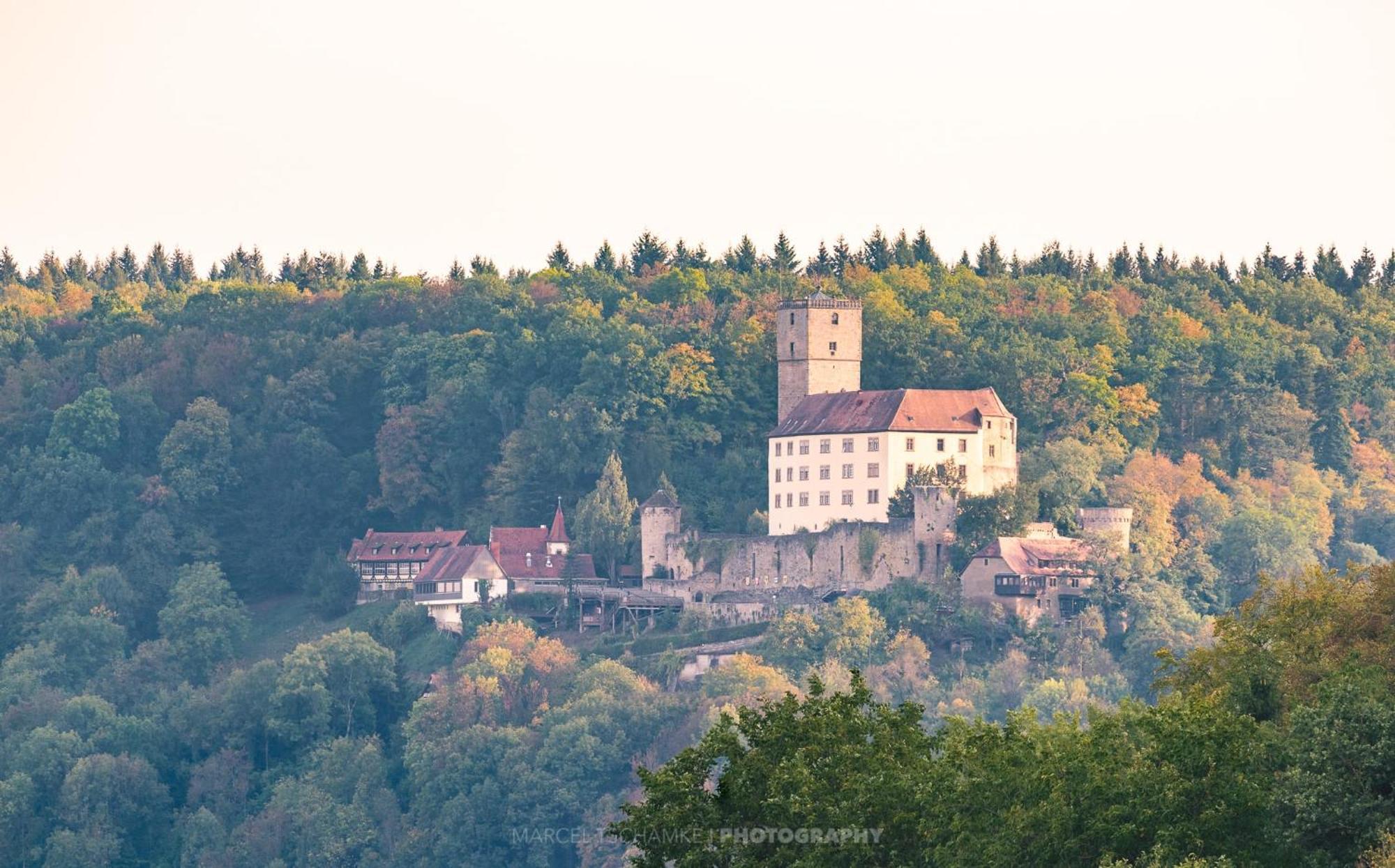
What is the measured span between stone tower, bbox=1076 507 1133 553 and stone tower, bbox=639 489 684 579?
534 inches

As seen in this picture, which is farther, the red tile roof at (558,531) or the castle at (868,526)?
the red tile roof at (558,531)

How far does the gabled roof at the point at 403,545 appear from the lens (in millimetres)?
127312

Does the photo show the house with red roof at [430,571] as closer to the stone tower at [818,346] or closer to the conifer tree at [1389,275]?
the stone tower at [818,346]

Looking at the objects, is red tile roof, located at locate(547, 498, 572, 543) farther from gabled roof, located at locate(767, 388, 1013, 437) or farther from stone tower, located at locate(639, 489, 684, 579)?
gabled roof, located at locate(767, 388, 1013, 437)

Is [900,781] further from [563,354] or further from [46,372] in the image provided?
[46,372]

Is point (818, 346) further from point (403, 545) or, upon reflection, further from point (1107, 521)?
point (403, 545)

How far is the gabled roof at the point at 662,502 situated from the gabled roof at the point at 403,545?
32.8 feet

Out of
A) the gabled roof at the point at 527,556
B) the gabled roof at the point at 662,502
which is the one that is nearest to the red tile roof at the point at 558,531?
the gabled roof at the point at 527,556

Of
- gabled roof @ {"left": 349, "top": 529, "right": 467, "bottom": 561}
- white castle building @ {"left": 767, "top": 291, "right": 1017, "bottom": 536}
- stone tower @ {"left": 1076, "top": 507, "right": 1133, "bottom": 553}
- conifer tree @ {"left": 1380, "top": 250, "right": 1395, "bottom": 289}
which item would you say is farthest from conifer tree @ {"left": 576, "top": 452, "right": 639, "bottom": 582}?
conifer tree @ {"left": 1380, "top": 250, "right": 1395, "bottom": 289}

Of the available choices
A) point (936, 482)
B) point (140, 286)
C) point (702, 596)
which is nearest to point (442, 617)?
point (702, 596)

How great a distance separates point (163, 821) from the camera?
121188 millimetres

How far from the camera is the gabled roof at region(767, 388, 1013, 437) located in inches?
4500

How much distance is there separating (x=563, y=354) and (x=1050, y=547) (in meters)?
25.4

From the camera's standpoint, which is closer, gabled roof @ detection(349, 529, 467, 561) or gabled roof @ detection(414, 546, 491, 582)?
gabled roof @ detection(414, 546, 491, 582)
